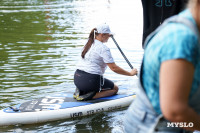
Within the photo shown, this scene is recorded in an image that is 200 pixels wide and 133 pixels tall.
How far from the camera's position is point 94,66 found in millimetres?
5293

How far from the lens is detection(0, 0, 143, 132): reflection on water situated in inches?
202

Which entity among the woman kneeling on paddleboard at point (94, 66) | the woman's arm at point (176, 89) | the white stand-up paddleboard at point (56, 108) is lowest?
the white stand-up paddleboard at point (56, 108)

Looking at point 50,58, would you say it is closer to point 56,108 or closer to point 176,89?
point 56,108

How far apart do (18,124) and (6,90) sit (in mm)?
1822

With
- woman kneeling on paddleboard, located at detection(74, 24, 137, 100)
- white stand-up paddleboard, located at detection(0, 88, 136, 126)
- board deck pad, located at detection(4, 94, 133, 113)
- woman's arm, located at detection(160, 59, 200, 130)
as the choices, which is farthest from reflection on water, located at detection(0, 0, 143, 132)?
woman's arm, located at detection(160, 59, 200, 130)

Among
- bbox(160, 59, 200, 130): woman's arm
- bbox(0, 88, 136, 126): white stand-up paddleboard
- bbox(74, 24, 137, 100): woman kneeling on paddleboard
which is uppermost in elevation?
bbox(160, 59, 200, 130): woman's arm

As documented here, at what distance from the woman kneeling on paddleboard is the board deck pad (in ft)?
0.35

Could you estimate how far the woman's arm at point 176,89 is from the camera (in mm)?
1178

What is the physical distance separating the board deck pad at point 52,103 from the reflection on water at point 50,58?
258mm

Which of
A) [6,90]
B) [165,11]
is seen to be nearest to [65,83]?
[6,90]

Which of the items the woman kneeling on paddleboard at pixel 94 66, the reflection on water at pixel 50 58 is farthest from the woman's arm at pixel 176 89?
the woman kneeling on paddleboard at pixel 94 66

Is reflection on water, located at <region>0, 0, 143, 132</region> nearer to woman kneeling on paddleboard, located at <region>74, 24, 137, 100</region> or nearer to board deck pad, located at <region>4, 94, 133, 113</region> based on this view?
board deck pad, located at <region>4, 94, 133, 113</region>

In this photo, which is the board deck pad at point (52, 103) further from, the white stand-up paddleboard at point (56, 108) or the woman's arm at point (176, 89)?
the woman's arm at point (176, 89)

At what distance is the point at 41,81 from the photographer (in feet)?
23.5
